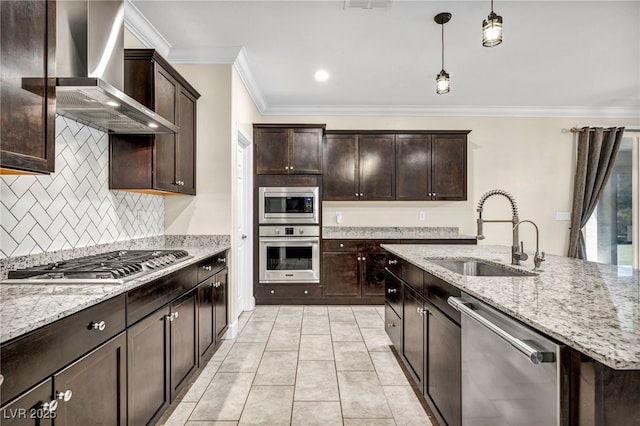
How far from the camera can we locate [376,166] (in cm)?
473

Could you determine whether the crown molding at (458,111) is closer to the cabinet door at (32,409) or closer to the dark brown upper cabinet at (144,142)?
the dark brown upper cabinet at (144,142)

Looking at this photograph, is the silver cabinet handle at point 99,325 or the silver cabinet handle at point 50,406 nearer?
the silver cabinet handle at point 50,406

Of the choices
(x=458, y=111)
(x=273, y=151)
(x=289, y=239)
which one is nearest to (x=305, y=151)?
(x=273, y=151)

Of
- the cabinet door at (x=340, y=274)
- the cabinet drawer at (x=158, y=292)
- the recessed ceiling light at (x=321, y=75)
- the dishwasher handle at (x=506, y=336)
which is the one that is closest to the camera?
the dishwasher handle at (x=506, y=336)

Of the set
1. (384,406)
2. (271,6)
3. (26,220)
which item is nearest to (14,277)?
(26,220)

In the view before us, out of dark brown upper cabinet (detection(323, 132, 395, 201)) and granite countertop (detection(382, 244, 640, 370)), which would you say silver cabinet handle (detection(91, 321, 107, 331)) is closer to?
granite countertop (detection(382, 244, 640, 370))

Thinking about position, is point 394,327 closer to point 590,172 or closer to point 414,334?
point 414,334

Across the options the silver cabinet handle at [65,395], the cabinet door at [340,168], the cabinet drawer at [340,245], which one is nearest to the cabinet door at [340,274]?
the cabinet drawer at [340,245]

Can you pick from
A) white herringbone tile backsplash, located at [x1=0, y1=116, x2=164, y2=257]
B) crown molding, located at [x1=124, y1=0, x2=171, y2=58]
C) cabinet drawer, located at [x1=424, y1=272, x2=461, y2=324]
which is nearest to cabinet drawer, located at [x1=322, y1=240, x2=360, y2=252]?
white herringbone tile backsplash, located at [x1=0, y1=116, x2=164, y2=257]

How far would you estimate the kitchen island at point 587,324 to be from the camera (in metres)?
0.78

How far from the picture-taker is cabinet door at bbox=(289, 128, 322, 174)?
448cm

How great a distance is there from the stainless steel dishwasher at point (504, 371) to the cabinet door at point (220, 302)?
2051 mm

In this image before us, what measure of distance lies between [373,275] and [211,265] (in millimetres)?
2428

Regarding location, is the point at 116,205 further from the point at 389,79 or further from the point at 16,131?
the point at 389,79
